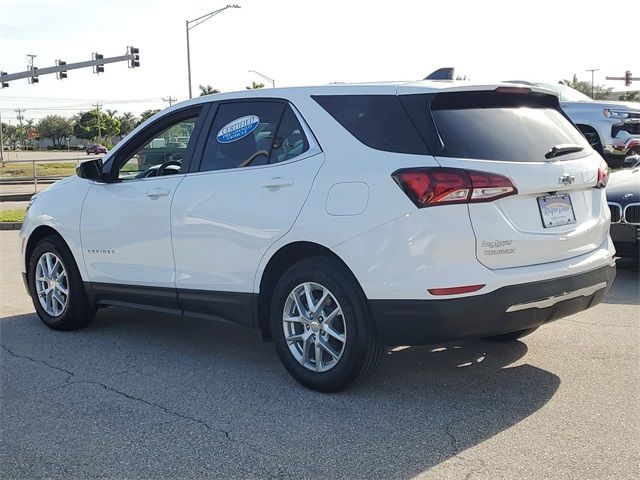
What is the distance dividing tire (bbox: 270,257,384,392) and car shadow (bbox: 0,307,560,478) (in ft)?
0.52

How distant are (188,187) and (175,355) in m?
1.28

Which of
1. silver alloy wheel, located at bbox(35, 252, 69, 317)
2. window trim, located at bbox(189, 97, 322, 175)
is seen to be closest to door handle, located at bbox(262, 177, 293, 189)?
window trim, located at bbox(189, 97, 322, 175)

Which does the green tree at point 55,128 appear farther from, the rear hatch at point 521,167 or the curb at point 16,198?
the rear hatch at point 521,167

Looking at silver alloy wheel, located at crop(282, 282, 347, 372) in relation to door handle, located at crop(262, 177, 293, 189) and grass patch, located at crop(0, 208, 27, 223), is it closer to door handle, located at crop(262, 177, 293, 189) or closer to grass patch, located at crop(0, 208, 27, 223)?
door handle, located at crop(262, 177, 293, 189)

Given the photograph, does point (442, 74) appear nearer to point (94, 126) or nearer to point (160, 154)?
point (160, 154)

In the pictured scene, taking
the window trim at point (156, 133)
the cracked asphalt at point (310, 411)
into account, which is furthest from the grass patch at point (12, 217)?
the window trim at point (156, 133)

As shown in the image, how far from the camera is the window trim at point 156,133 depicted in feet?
18.1

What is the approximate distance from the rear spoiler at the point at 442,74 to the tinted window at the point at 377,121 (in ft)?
2.03

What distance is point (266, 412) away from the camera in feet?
14.4

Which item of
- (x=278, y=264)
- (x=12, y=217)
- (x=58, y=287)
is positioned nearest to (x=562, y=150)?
(x=278, y=264)

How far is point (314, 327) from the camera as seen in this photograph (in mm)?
4645

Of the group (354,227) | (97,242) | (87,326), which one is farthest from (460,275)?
(87,326)

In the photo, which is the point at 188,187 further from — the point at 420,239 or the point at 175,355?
the point at 420,239

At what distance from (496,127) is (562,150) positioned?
0.48 meters
